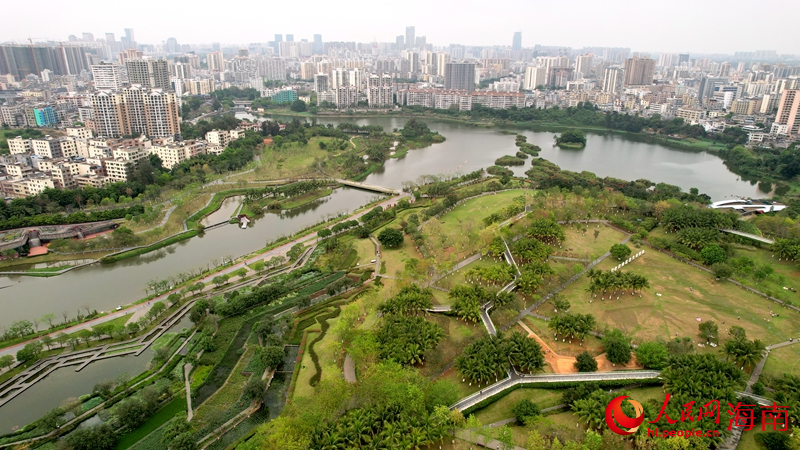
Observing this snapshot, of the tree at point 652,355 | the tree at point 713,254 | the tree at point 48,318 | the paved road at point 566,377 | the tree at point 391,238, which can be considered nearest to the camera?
the paved road at point 566,377

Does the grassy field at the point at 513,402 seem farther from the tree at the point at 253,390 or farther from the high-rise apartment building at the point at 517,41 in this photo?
the high-rise apartment building at the point at 517,41

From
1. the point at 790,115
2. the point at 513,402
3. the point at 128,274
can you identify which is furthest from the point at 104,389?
the point at 790,115

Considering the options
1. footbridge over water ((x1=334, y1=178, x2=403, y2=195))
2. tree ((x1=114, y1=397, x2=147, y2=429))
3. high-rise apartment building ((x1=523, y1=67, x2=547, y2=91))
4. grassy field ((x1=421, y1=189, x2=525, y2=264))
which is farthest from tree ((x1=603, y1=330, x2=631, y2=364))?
high-rise apartment building ((x1=523, y1=67, x2=547, y2=91))

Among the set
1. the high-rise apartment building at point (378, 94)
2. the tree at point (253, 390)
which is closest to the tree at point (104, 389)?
the tree at point (253, 390)

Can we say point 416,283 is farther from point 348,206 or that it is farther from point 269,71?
point 269,71

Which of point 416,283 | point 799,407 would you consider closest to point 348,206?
point 416,283
